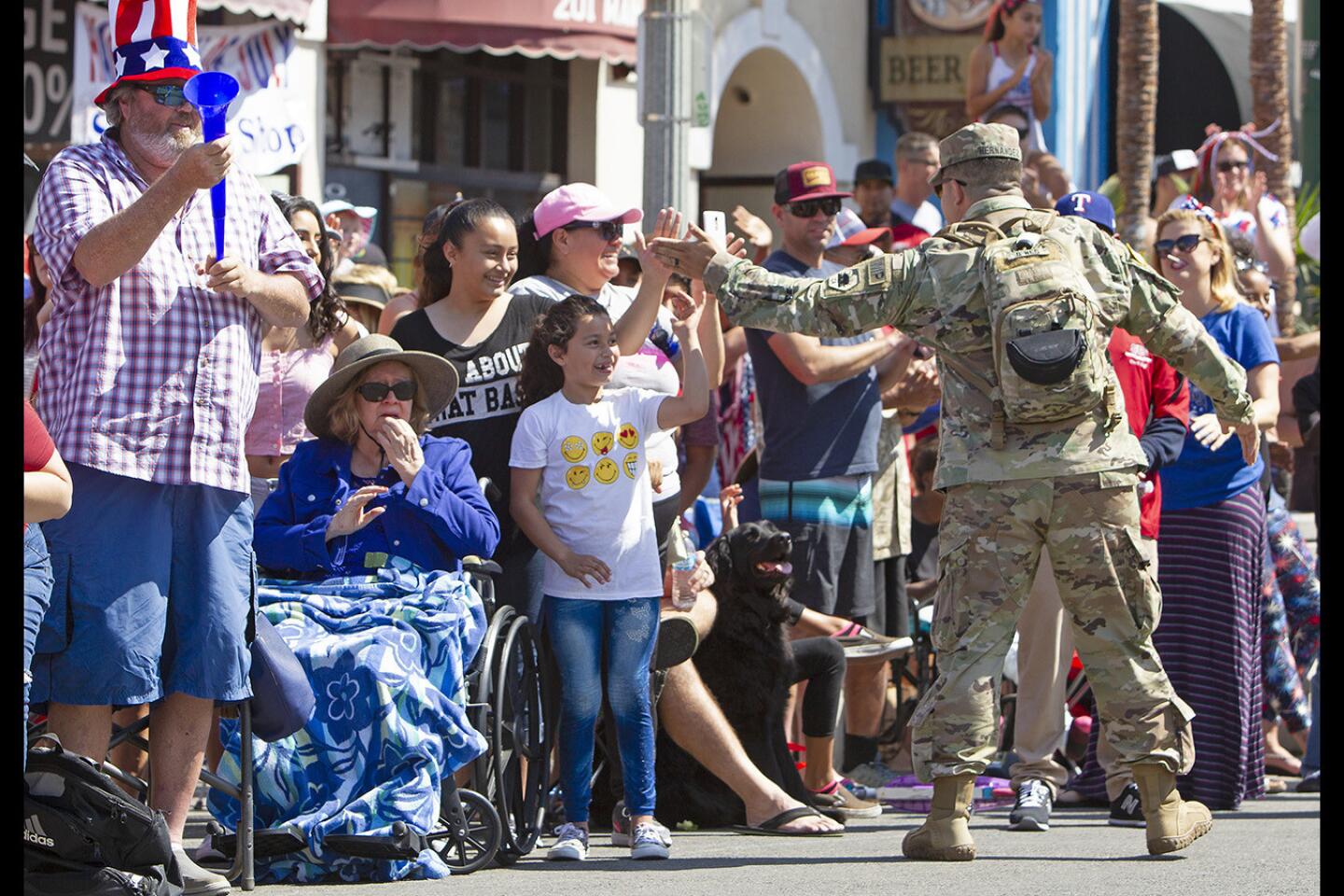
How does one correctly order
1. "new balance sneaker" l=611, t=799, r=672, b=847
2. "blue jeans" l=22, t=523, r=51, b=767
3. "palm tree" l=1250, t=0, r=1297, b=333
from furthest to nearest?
"palm tree" l=1250, t=0, r=1297, b=333, "new balance sneaker" l=611, t=799, r=672, b=847, "blue jeans" l=22, t=523, r=51, b=767

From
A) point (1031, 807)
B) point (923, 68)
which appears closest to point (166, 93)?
point (1031, 807)

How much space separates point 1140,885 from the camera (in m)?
6.61

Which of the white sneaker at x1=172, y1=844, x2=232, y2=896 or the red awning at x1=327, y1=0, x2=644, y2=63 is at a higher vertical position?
the red awning at x1=327, y1=0, x2=644, y2=63

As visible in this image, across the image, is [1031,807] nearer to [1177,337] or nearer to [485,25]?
[1177,337]

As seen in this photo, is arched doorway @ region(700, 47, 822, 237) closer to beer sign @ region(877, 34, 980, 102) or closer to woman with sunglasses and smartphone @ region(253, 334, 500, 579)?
beer sign @ region(877, 34, 980, 102)

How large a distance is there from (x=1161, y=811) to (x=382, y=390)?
2685 mm

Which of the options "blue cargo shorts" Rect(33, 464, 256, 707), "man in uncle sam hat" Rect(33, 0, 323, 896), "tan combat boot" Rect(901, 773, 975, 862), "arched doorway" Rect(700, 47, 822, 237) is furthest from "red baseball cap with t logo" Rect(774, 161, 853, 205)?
"arched doorway" Rect(700, 47, 822, 237)

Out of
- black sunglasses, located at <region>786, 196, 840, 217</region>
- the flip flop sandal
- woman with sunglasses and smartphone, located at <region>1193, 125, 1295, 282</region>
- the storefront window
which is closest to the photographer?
the flip flop sandal

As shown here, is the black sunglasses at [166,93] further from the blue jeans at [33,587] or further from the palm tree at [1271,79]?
the palm tree at [1271,79]

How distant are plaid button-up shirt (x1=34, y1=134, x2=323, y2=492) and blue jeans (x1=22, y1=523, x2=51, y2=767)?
1.09ft

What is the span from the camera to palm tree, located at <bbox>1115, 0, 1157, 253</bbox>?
23828mm
